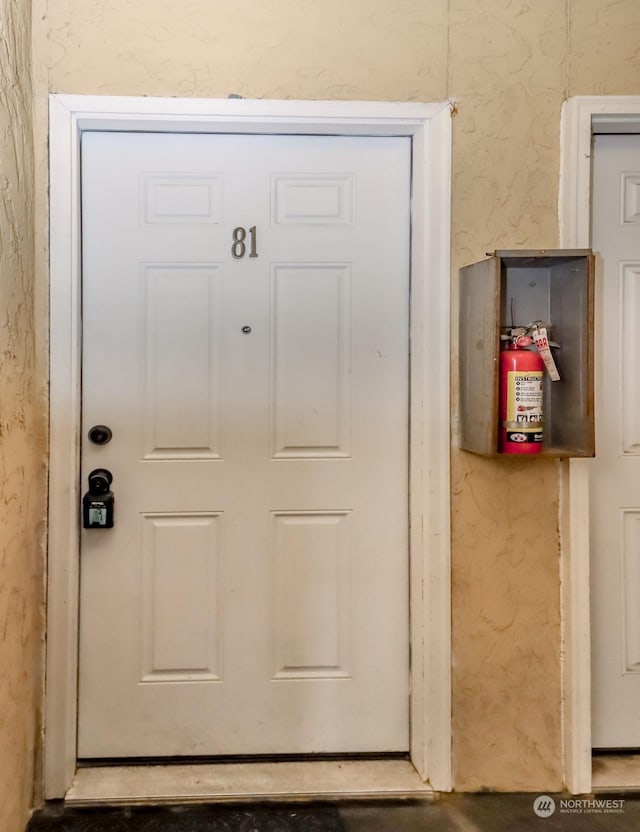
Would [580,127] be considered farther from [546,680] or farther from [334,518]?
[546,680]

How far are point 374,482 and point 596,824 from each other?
109 cm

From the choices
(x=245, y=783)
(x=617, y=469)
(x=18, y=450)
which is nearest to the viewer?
(x=18, y=450)

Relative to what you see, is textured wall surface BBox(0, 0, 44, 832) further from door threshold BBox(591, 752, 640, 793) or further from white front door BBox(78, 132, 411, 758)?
door threshold BBox(591, 752, 640, 793)

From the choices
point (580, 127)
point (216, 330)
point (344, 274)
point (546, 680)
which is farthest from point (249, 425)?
point (580, 127)

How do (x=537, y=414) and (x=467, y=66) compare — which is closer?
(x=537, y=414)

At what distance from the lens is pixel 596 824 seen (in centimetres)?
145

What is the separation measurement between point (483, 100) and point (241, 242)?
810 millimetres

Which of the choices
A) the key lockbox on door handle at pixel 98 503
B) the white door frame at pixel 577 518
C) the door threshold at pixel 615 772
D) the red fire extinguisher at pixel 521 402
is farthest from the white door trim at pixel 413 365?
the door threshold at pixel 615 772

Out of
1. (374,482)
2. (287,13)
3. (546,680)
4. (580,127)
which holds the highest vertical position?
(287,13)

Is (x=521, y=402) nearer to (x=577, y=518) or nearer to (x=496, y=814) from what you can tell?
(x=577, y=518)

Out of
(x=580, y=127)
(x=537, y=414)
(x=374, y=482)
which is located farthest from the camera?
(x=374, y=482)

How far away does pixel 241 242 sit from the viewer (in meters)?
1.61

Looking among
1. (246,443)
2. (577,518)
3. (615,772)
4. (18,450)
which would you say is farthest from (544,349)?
(18,450)

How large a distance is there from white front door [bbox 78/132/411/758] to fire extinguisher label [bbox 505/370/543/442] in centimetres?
32
